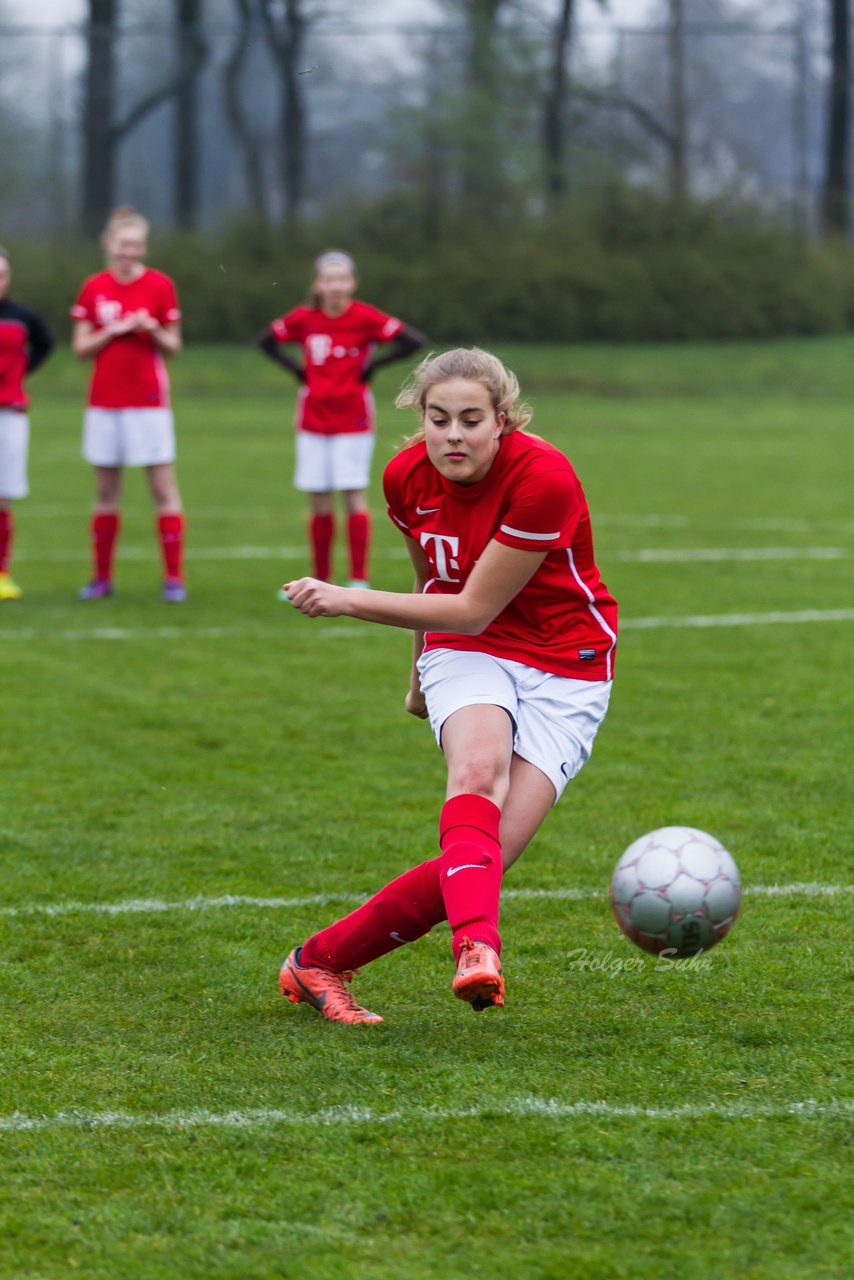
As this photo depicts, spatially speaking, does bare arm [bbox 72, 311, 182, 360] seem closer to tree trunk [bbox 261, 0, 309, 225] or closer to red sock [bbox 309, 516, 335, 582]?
red sock [bbox 309, 516, 335, 582]

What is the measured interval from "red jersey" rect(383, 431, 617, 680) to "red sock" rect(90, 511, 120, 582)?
619 centimetres

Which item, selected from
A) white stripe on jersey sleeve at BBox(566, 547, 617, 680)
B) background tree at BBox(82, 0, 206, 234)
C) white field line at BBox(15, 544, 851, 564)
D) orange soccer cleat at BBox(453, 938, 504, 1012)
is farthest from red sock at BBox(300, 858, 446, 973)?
background tree at BBox(82, 0, 206, 234)

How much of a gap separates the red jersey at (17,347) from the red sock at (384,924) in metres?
7.02

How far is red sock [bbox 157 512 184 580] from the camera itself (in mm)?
10102

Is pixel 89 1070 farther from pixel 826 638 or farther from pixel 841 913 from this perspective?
pixel 826 638

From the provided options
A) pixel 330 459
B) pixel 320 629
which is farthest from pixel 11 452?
pixel 320 629

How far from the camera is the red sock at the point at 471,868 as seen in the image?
11.8ft

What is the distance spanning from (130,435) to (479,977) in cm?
711

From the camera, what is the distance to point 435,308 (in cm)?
3145

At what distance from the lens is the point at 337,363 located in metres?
10.2

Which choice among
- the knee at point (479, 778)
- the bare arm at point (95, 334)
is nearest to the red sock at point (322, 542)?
the bare arm at point (95, 334)

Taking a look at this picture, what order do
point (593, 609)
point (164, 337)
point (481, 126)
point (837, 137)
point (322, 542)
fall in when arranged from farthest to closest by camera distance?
1. point (837, 137)
2. point (481, 126)
3. point (322, 542)
4. point (164, 337)
5. point (593, 609)

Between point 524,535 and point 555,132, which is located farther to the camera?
point 555,132

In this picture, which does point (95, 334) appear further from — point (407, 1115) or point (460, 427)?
point (407, 1115)
